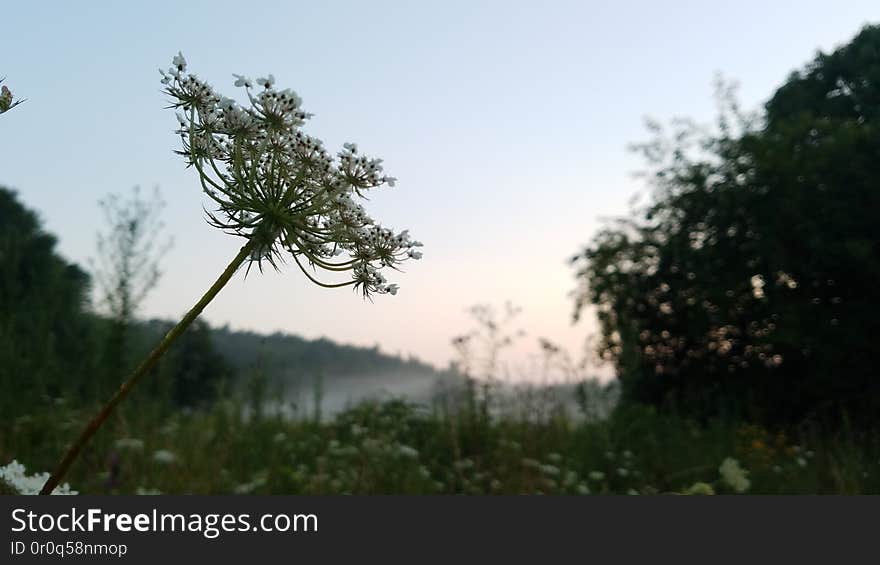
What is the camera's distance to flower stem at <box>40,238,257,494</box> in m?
1.17

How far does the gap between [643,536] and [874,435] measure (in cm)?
898

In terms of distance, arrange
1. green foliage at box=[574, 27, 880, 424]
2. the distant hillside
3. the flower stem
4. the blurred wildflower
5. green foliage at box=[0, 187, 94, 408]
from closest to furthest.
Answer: the flower stem, the blurred wildflower, green foliage at box=[0, 187, 94, 408], the distant hillside, green foliage at box=[574, 27, 880, 424]

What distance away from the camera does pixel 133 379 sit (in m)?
1.20

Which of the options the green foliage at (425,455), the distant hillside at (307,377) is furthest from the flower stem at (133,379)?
the distant hillside at (307,377)

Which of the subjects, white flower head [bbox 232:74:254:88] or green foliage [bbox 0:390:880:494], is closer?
white flower head [bbox 232:74:254:88]

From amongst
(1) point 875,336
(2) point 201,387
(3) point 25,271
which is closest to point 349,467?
(1) point 875,336

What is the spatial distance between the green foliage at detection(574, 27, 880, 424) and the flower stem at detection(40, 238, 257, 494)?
27.1 feet

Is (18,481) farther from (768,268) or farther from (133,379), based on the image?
(768,268)

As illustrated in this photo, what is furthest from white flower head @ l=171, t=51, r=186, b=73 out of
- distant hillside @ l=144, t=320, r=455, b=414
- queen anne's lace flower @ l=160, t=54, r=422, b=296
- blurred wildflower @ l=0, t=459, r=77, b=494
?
distant hillside @ l=144, t=320, r=455, b=414

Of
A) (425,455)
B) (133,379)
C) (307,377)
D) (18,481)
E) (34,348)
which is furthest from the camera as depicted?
(307,377)

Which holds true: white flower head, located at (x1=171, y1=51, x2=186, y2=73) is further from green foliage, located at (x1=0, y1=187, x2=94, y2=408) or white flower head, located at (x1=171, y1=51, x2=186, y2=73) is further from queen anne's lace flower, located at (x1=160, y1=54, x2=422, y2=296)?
green foliage, located at (x1=0, y1=187, x2=94, y2=408)

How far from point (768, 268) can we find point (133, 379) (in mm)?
11310

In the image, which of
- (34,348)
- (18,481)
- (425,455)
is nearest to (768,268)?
(425,455)

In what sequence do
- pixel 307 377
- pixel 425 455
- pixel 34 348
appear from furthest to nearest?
pixel 307 377, pixel 425 455, pixel 34 348
